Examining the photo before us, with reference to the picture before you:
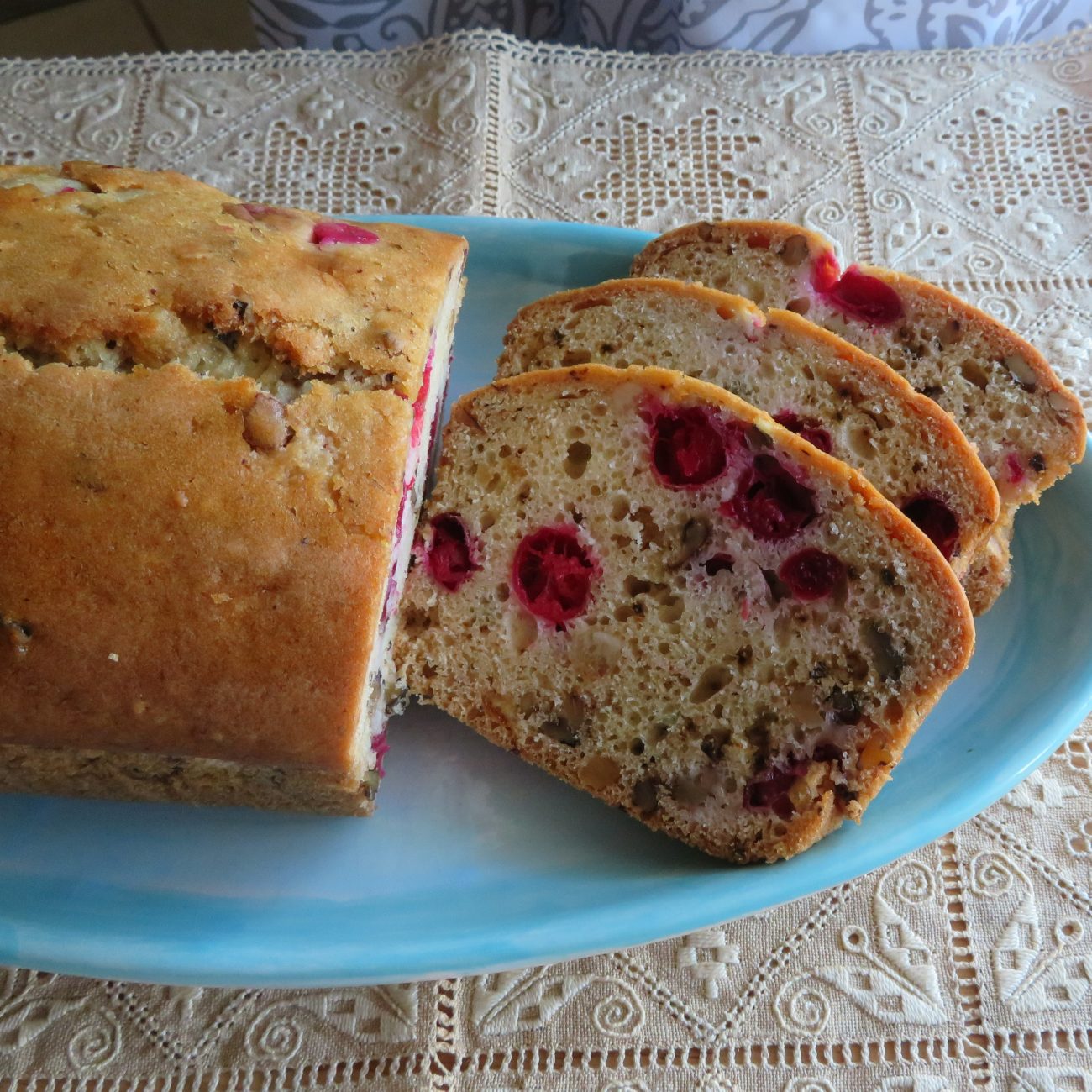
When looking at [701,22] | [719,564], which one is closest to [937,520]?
[719,564]

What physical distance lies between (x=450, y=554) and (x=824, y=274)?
87 cm

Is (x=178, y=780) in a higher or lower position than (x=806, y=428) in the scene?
lower

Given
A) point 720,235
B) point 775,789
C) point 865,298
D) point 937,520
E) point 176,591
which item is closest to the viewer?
point 176,591

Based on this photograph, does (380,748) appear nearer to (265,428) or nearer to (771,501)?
(265,428)

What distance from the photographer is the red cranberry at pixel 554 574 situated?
5.36ft

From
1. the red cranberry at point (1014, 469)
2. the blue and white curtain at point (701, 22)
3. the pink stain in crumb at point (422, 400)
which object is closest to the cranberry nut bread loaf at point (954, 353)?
the red cranberry at point (1014, 469)

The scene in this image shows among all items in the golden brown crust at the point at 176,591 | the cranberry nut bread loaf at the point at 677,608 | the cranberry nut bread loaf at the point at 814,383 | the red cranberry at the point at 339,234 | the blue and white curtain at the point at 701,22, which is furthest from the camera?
the blue and white curtain at the point at 701,22

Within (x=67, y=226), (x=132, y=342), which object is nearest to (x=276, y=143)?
(x=67, y=226)

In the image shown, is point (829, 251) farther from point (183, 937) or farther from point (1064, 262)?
point (183, 937)

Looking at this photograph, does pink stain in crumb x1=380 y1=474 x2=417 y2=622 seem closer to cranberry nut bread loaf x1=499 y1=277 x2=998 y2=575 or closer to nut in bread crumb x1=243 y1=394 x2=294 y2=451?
nut in bread crumb x1=243 y1=394 x2=294 y2=451

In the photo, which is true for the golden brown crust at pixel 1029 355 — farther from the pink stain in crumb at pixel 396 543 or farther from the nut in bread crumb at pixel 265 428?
the nut in bread crumb at pixel 265 428

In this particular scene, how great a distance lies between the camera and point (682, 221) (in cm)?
263

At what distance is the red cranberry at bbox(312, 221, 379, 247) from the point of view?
1749 millimetres

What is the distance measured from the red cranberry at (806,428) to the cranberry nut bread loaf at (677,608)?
19 centimetres
